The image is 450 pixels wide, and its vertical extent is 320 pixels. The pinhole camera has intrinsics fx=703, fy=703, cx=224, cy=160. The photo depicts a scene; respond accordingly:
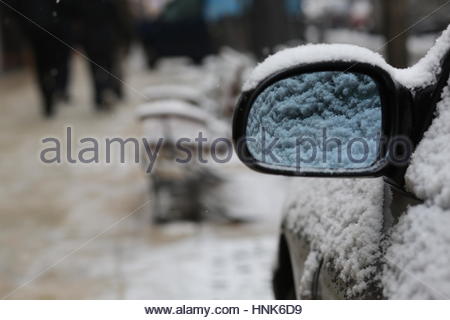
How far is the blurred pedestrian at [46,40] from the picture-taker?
33.7ft

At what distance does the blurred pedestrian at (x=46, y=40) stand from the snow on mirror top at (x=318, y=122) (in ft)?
28.3

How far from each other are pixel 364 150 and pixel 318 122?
150 millimetres

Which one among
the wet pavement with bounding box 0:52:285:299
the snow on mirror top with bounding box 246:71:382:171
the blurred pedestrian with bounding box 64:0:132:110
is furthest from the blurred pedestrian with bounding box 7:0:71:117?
the snow on mirror top with bounding box 246:71:382:171

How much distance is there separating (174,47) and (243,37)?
30.2ft

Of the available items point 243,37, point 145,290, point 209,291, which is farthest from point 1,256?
point 243,37

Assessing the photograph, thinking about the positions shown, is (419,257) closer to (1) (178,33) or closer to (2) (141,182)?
(2) (141,182)

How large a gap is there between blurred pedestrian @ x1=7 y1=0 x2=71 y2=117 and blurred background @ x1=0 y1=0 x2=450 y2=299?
2 centimetres

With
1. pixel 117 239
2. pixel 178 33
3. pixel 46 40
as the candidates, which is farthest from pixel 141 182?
pixel 178 33

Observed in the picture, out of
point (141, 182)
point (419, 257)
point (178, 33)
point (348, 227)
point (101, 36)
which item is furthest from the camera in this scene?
point (178, 33)

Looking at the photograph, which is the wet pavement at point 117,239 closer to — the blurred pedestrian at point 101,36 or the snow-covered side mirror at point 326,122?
the snow-covered side mirror at point 326,122

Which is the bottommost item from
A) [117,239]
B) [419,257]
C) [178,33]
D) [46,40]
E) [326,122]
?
[117,239]

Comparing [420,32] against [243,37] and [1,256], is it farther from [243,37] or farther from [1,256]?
[243,37]

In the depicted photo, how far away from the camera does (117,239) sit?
5.74 meters

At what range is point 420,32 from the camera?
292cm
